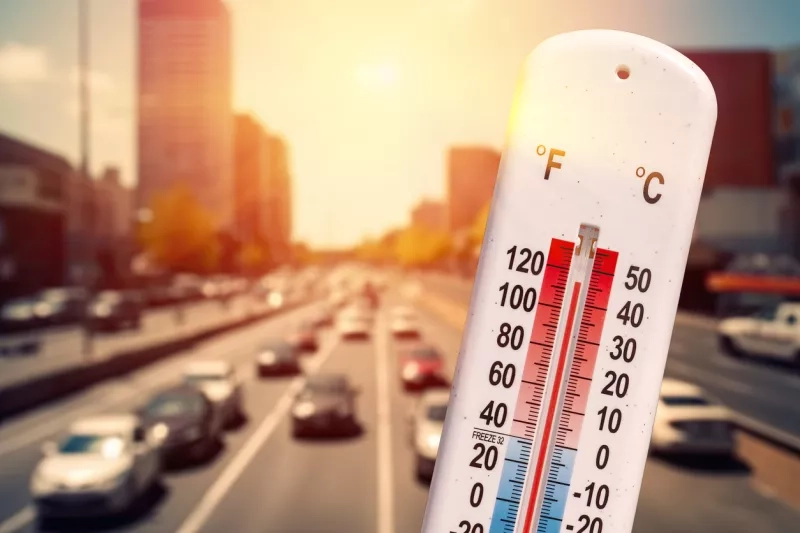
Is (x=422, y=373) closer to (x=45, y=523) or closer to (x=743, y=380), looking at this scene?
(x=743, y=380)

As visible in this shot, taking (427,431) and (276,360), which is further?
(276,360)

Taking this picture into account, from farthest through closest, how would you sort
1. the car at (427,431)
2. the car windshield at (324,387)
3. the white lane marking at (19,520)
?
the car windshield at (324,387)
the car at (427,431)
the white lane marking at (19,520)

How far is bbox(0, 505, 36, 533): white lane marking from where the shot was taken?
12.7 metres

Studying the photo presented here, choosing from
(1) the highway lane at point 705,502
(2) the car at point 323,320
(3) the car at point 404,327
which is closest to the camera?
(1) the highway lane at point 705,502

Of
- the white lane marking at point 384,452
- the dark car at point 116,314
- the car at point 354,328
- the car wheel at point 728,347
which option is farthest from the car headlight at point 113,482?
the car at point 354,328

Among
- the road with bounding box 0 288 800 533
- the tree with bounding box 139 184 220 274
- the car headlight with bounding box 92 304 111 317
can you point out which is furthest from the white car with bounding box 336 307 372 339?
Answer: the road with bounding box 0 288 800 533

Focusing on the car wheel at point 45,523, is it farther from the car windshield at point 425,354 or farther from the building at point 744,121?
the building at point 744,121

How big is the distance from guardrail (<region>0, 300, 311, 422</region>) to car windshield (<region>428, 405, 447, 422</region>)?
13240 millimetres

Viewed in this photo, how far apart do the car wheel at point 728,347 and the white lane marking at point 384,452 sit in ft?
54.2

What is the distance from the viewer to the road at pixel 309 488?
12.8 metres

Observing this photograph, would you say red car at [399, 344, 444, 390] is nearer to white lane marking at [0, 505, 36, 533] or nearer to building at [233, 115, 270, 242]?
white lane marking at [0, 505, 36, 533]

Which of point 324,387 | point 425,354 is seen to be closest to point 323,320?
point 425,354

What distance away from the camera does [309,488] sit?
1547 cm

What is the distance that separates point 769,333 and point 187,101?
3619 inches
